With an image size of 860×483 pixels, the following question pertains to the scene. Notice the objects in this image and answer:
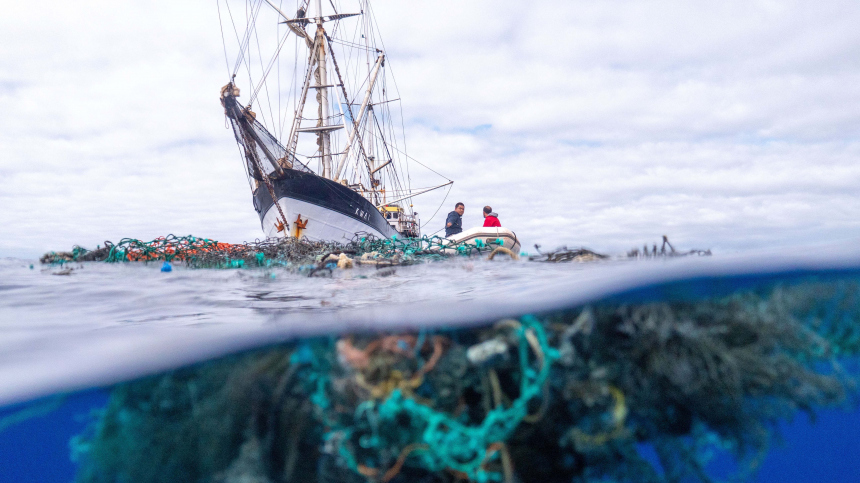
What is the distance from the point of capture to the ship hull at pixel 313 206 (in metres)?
23.7

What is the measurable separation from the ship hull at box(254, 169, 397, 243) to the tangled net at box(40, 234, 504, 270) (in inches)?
462

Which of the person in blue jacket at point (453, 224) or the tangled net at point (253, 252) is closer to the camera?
the tangled net at point (253, 252)

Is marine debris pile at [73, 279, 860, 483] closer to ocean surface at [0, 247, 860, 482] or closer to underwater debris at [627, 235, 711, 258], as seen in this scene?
ocean surface at [0, 247, 860, 482]

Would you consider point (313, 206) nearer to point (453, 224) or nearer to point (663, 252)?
point (453, 224)

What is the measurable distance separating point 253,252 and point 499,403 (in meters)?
10.1

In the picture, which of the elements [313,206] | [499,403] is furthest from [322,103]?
[499,403]

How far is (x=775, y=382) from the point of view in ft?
9.50

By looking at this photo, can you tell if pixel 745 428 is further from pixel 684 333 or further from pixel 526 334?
pixel 526 334

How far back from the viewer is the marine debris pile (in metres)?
2.49

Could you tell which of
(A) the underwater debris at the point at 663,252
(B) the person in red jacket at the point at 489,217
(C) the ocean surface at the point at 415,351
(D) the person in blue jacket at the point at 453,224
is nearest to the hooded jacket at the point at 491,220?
(B) the person in red jacket at the point at 489,217

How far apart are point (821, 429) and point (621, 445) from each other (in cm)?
270

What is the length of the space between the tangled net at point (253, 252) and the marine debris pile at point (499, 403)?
5.62 meters

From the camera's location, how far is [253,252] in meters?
11.4

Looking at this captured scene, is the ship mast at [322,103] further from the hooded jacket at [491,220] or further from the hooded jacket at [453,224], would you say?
the hooded jacket at [491,220]
